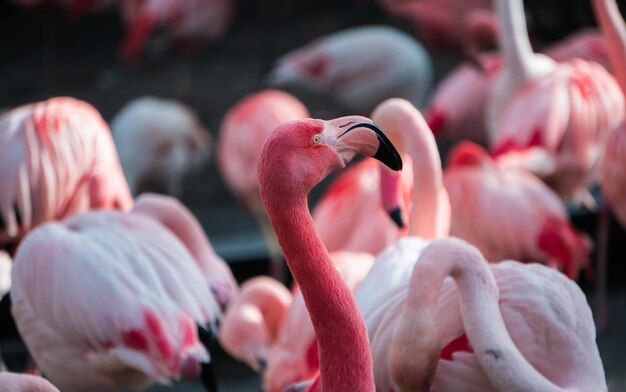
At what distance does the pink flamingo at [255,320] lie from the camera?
454cm

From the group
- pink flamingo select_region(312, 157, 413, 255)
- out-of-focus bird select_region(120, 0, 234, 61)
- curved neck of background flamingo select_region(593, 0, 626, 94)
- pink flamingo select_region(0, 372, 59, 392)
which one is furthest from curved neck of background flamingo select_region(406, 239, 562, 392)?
out-of-focus bird select_region(120, 0, 234, 61)

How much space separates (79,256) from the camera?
3752mm

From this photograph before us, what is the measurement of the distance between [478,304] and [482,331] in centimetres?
8

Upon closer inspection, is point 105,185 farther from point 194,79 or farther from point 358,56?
point 194,79

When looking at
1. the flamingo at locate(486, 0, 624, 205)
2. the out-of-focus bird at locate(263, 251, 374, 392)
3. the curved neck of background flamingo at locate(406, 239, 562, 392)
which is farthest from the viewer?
the flamingo at locate(486, 0, 624, 205)

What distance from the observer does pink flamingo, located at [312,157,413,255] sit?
4.57 m

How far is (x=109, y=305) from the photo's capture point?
12.0 feet

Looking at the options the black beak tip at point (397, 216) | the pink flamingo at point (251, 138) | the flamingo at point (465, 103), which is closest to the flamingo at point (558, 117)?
the flamingo at point (465, 103)

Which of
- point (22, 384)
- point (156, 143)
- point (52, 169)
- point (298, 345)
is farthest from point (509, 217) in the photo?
point (156, 143)

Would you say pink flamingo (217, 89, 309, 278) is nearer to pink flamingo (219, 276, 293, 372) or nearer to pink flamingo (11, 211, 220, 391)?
pink flamingo (219, 276, 293, 372)

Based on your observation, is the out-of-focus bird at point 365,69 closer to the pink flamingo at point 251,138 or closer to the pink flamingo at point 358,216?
the pink flamingo at point 251,138

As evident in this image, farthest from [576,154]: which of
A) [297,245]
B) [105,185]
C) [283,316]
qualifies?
[297,245]

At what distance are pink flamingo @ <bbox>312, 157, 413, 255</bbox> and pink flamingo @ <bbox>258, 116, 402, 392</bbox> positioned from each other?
6.24ft

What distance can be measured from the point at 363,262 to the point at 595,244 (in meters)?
2.82
